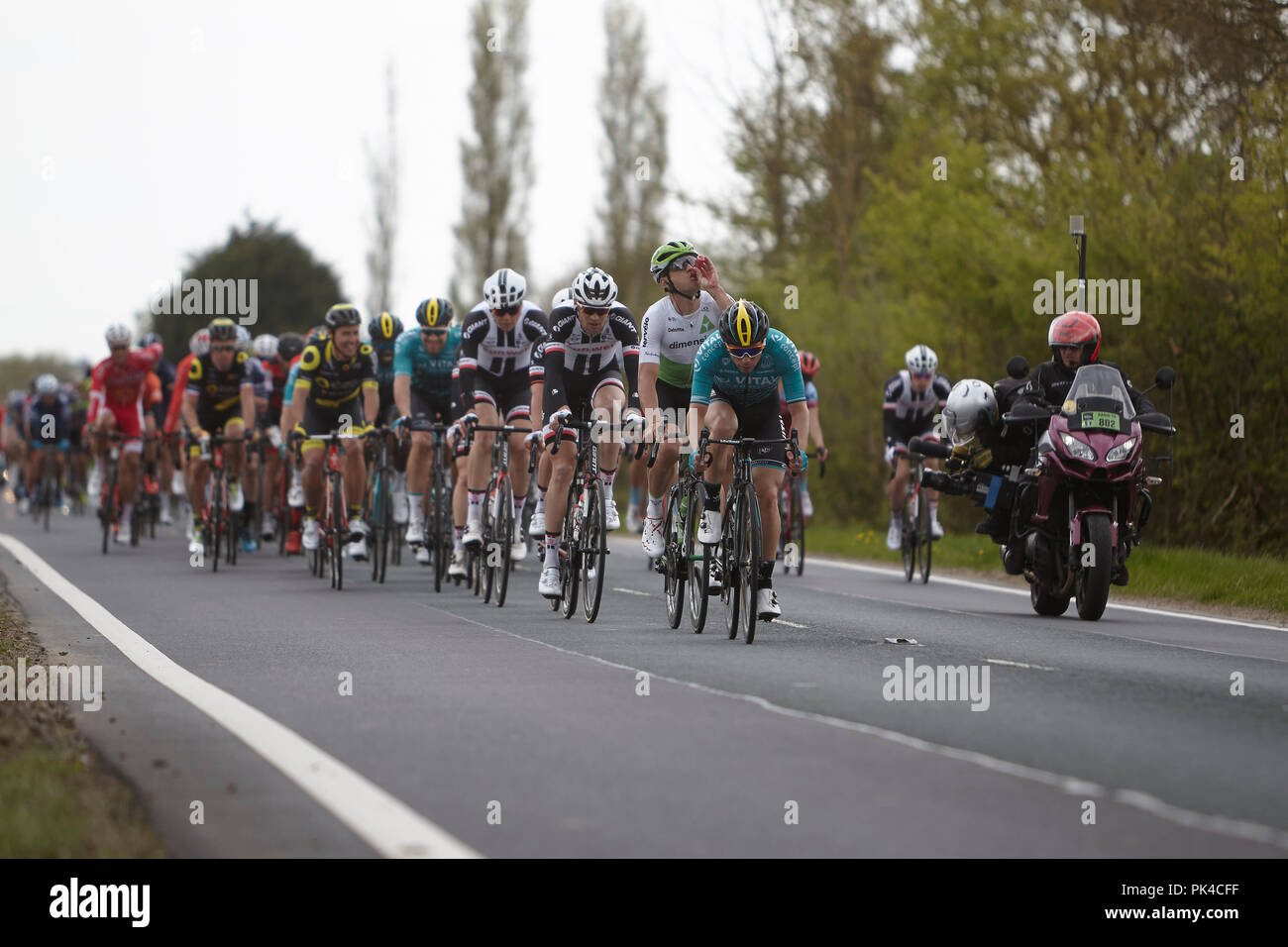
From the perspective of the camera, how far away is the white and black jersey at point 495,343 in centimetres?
1491

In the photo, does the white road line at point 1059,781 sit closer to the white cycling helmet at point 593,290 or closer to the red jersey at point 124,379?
the white cycling helmet at point 593,290

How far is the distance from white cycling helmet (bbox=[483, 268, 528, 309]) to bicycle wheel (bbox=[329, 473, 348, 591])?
225cm

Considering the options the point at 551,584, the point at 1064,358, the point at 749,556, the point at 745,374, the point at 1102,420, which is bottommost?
the point at 551,584

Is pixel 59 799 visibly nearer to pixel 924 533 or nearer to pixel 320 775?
pixel 320 775

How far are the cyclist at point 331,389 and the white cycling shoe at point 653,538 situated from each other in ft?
12.8

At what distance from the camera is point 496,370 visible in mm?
15328

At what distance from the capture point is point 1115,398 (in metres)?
13.7

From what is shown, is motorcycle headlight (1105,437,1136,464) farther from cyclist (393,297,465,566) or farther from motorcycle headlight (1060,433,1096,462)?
cyclist (393,297,465,566)

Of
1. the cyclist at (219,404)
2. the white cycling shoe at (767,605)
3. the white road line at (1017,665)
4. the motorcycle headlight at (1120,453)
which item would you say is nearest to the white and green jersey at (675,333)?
the white cycling shoe at (767,605)

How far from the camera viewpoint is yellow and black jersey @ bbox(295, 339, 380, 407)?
1700 cm

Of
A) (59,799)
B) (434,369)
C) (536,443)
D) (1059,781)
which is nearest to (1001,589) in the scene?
(434,369)

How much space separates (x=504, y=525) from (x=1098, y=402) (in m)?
4.29

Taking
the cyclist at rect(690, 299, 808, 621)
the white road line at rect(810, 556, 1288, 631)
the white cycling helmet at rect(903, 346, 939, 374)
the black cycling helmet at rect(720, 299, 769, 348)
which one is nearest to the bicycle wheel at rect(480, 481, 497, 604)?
the cyclist at rect(690, 299, 808, 621)
